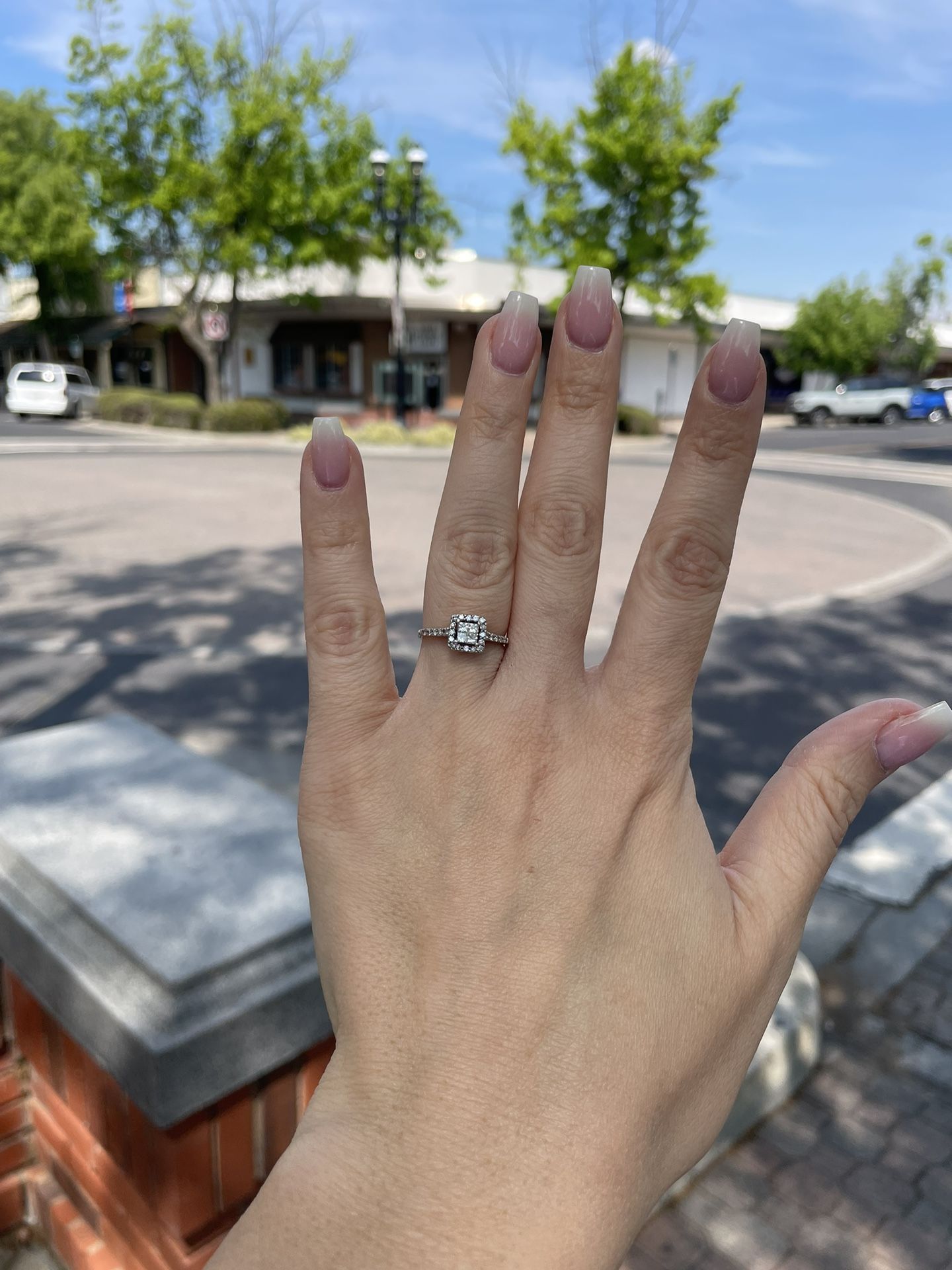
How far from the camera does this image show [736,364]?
43.9 inches

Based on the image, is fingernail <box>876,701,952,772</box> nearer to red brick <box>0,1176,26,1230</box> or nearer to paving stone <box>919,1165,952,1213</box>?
paving stone <box>919,1165,952,1213</box>

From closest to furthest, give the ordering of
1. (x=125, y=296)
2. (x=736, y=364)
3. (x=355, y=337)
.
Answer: (x=736, y=364) < (x=125, y=296) < (x=355, y=337)

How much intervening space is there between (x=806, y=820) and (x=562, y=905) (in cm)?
40

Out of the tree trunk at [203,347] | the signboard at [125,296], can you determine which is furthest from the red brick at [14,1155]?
the signboard at [125,296]

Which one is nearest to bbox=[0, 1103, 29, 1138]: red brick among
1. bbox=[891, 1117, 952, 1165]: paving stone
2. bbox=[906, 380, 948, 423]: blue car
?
bbox=[891, 1117, 952, 1165]: paving stone

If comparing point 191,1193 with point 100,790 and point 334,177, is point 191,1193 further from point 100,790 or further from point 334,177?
point 334,177

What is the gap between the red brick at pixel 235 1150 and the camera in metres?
1.60

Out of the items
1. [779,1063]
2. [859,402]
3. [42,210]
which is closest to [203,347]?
[42,210]

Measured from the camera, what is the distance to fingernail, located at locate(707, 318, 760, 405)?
1.09 meters

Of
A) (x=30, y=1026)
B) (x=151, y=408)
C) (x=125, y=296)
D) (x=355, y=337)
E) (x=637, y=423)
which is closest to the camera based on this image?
(x=30, y=1026)

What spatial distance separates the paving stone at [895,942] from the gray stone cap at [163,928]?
2371mm

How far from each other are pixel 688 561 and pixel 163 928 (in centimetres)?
103

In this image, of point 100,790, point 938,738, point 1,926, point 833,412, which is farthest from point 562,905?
point 833,412

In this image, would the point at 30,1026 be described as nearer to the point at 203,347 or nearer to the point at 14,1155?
the point at 14,1155
